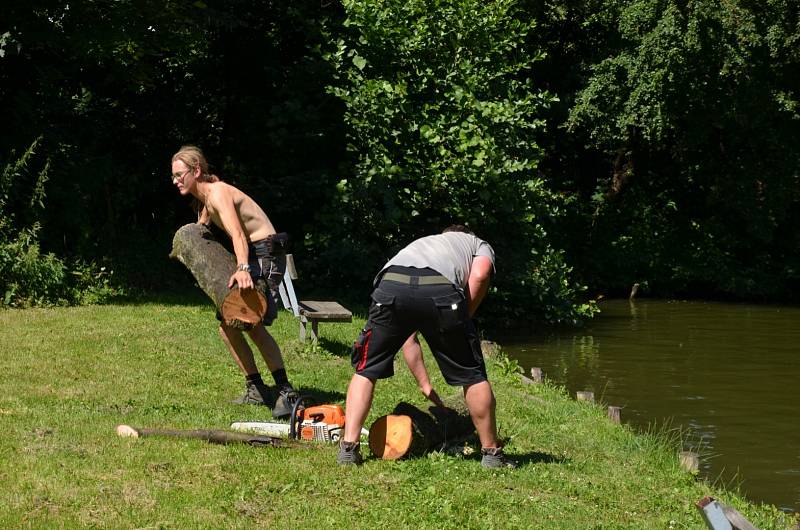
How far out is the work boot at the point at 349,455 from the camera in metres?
7.02

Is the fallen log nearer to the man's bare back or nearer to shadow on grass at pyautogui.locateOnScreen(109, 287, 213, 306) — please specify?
the man's bare back

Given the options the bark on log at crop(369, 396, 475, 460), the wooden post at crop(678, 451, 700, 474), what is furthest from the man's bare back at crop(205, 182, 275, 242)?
the wooden post at crop(678, 451, 700, 474)

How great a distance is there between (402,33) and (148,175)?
17.5 ft

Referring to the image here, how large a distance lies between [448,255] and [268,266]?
79.0 inches

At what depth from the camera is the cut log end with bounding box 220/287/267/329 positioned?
27.4ft

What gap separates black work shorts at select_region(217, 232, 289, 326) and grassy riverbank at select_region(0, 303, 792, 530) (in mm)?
882

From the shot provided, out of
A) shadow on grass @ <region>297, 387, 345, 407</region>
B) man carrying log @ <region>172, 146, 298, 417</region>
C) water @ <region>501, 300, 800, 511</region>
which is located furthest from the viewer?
water @ <region>501, 300, 800, 511</region>

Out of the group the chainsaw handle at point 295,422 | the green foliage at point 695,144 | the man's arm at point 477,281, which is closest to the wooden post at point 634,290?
the green foliage at point 695,144

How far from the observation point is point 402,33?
736 inches

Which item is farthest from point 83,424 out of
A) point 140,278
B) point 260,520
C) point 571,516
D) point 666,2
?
point 666,2

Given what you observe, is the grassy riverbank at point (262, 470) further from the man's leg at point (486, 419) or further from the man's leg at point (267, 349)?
the man's leg at point (267, 349)

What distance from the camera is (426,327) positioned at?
6.97 meters

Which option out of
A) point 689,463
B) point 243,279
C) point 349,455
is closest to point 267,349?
point 243,279

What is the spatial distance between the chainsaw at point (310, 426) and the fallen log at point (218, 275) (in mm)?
893
